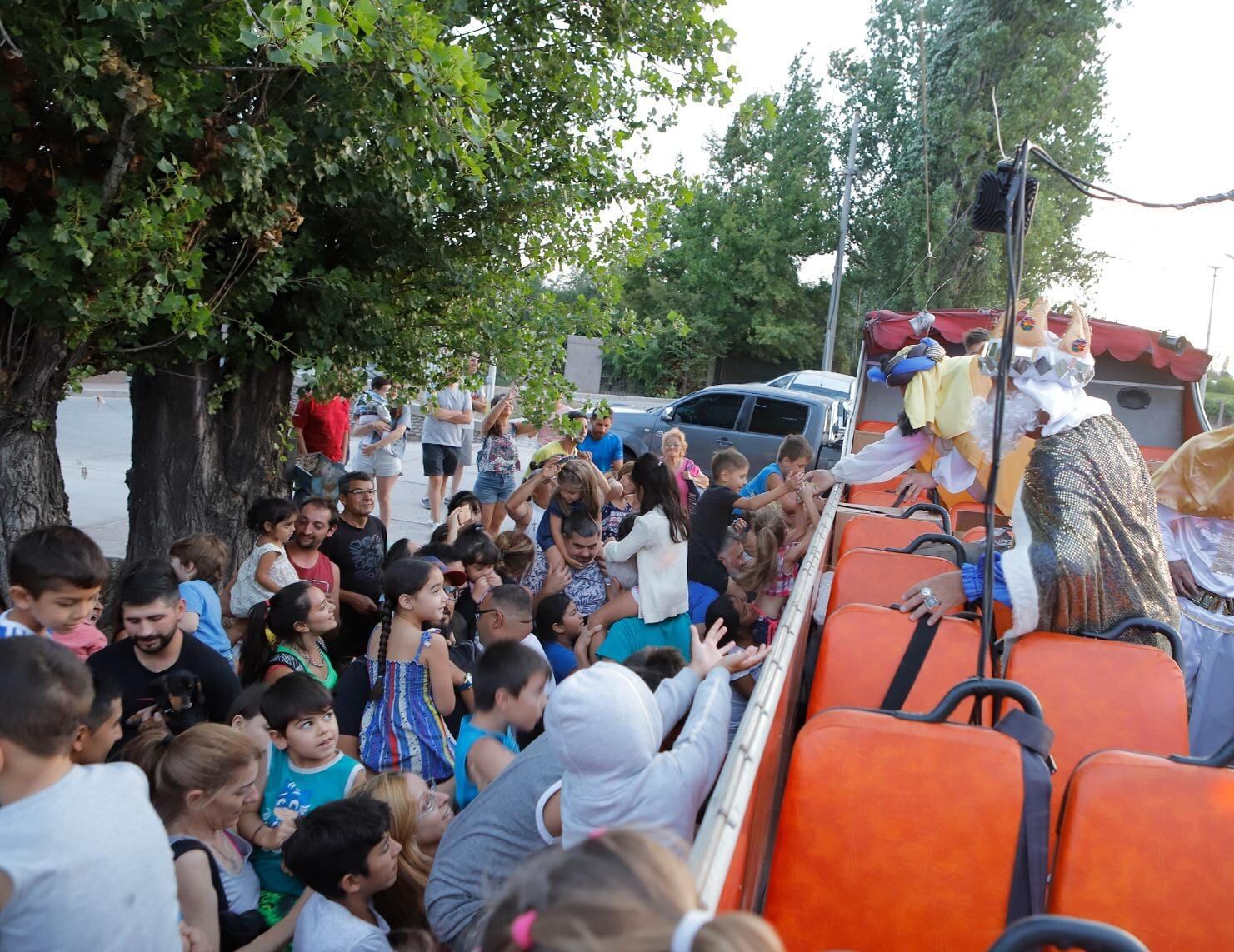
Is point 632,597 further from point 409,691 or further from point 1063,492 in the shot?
point 1063,492

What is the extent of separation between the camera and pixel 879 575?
149 inches

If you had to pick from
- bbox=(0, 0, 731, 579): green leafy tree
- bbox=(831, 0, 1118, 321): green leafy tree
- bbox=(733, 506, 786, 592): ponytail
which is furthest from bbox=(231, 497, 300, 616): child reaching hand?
bbox=(831, 0, 1118, 321): green leafy tree

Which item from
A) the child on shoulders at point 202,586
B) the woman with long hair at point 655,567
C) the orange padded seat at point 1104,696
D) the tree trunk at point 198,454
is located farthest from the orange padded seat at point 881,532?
the tree trunk at point 198,454

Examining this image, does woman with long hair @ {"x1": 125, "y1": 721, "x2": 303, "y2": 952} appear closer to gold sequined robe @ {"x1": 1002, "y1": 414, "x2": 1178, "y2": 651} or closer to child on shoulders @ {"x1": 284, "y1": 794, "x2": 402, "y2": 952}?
child on shoulders @ {"x1": 284, "y1": 794, "x2": 402, "y2": 952}

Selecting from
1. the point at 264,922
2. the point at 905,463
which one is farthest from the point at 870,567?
the point at 264,922

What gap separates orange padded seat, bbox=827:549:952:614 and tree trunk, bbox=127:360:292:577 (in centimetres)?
365

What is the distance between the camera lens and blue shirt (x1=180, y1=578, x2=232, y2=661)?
403 cm

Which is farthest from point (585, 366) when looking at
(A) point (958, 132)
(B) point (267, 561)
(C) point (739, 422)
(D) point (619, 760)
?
(D) point (619, 760)

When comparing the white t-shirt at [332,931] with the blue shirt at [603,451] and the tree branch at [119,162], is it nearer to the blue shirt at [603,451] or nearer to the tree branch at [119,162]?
the tree branch at [119,162]

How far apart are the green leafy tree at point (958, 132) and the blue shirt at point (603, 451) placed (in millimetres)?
15531

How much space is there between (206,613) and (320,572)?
1020 millimetres

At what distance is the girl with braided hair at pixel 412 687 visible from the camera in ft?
11.7

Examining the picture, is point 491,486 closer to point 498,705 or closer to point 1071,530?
point 498,705

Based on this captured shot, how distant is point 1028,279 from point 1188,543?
2323cm
